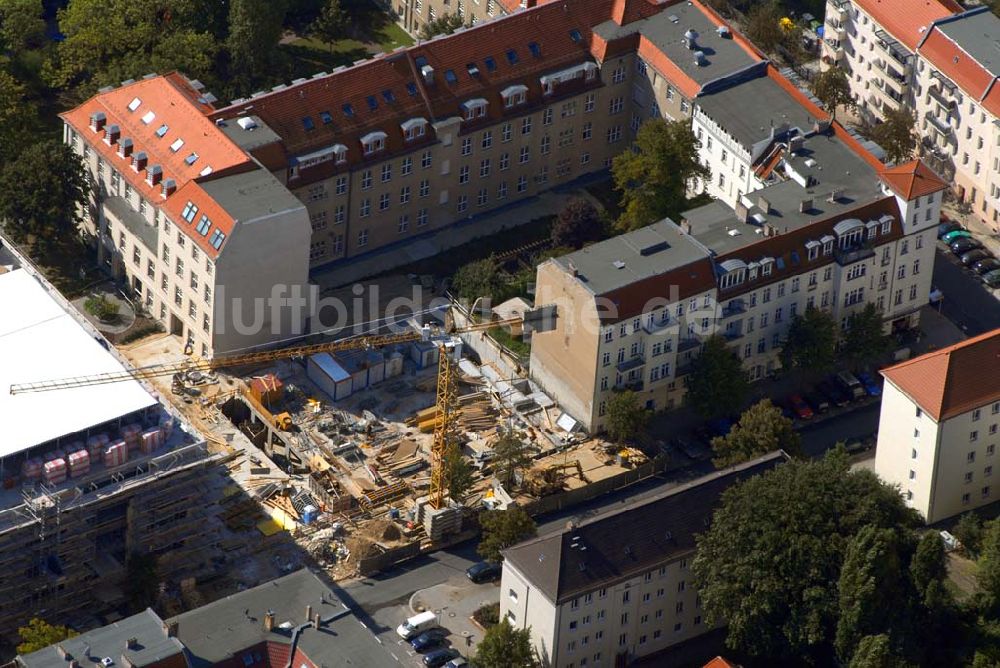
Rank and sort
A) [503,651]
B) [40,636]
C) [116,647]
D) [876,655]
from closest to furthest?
[116,647], [40,636], [876,655], [503,651]

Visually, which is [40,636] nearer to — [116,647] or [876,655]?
[116,647]

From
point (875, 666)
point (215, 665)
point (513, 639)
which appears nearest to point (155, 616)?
point (215, 665)

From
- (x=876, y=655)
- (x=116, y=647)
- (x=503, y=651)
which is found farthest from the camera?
(x=503, y=651)

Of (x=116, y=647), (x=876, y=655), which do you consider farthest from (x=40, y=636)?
(x=876, y=655)

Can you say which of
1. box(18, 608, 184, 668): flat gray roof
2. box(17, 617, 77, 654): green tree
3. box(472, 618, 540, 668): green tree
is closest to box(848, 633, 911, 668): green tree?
box(472, 618, 540, 668): green tree

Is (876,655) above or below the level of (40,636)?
above

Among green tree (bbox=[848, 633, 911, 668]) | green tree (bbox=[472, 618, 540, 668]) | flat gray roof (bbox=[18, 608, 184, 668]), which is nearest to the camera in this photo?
flat gray roof (bbox=[18, 608, 184, 668])

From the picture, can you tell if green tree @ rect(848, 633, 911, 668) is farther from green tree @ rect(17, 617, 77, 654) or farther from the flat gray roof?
green tree @ rect(17, 617, 77, 654)
